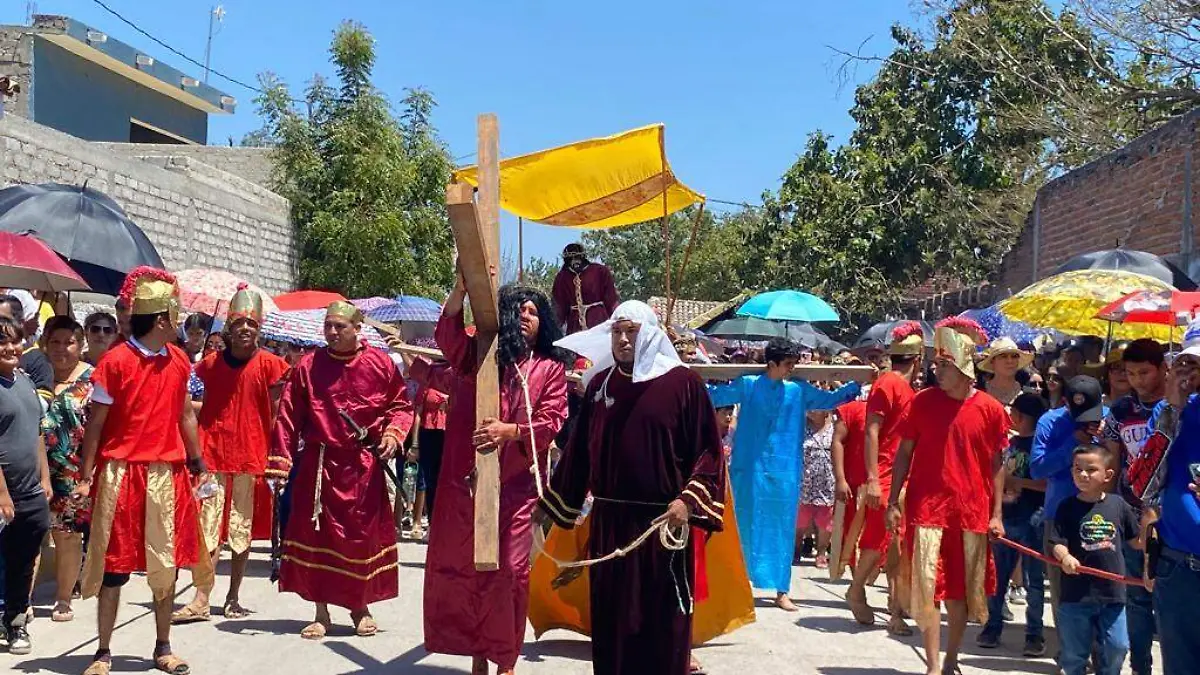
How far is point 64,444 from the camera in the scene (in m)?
7.95

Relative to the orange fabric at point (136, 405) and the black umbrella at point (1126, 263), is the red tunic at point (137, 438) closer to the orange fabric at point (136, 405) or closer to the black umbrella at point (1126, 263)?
the orange fabric at point (136, 405)

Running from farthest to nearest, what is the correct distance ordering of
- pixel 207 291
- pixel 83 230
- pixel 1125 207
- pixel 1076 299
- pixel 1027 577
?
1. pixel 1125 207
2. pixel 207 291
3. pixel 83 230
4. pixel 1076 299
5. pixel 1027 577

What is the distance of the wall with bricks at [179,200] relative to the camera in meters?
14.2

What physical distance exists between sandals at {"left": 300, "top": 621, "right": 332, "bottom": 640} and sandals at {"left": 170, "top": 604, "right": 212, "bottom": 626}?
752mm

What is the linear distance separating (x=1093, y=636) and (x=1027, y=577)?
1452 mm

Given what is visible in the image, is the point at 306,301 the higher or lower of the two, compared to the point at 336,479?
higher

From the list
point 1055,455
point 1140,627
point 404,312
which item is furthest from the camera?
point 404,312

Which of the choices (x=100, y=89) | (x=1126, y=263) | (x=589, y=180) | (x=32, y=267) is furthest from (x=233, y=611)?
(x=100, y=89)

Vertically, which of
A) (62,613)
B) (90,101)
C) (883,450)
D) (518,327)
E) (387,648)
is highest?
(90,101)

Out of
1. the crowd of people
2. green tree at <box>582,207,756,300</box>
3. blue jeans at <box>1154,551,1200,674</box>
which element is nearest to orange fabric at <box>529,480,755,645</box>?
the crowd of people

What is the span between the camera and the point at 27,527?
6.98m

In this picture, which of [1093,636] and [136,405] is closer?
[136,405]

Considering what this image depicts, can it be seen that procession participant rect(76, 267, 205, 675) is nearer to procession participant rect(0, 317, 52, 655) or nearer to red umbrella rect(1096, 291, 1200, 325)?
procession participant rect(0, 317, 52, 655)

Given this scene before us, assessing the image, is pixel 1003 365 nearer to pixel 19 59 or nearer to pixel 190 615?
pixel 190 615
